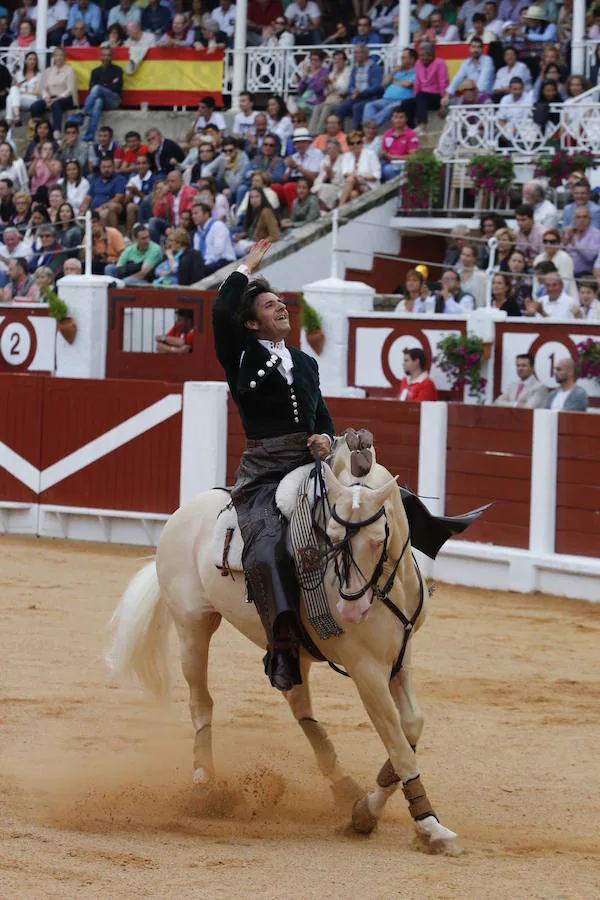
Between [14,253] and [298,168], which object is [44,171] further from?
[298,168]

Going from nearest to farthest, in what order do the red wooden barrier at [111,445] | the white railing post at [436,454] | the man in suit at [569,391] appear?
the man in suit at [569,391], the white railing post at [436,454], the red wooden barrier at [111,445]

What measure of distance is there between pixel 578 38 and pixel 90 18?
782 centimetres

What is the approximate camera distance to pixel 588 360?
1095 cm

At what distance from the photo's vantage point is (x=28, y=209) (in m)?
17.0

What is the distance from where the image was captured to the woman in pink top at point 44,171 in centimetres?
1745

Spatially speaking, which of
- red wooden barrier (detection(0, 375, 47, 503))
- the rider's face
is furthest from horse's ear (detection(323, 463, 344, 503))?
red wooden barrier (detection(0, 375, 47, 503))

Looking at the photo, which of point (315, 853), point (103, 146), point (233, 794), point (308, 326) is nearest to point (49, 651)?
point (233, 794)

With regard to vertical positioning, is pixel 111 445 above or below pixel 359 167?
below

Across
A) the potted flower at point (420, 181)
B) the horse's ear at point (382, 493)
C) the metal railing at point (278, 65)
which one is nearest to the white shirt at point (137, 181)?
the metal railing at point (278, 65)

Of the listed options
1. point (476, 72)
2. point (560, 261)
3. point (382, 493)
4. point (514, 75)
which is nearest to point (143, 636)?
point (382, 493)

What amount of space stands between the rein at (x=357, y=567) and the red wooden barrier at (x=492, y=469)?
5.24 metres

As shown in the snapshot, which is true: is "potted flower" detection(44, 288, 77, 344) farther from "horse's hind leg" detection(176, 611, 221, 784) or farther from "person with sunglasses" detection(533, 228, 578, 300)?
"horse's hind leg" detection(176, 611, 221, 784)

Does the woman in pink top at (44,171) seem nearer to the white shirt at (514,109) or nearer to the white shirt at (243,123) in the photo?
the white shirt at (243,123)

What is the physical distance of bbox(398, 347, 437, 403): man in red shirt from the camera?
442 inches
